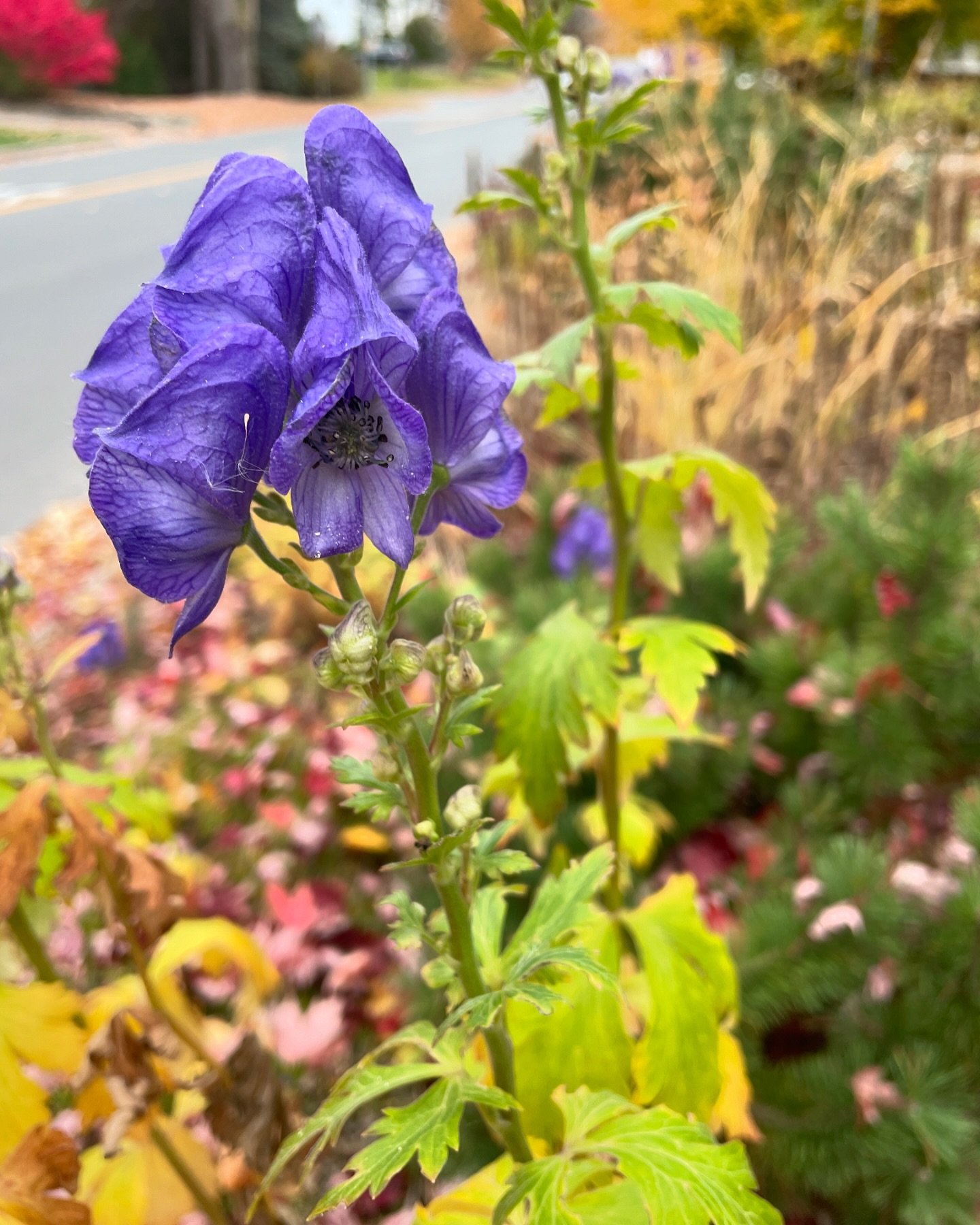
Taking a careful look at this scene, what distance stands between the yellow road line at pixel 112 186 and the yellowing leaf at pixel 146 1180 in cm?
1252

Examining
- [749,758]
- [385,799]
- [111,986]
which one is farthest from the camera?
[749,758]

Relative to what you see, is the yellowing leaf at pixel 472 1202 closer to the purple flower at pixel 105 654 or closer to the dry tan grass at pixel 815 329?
the dry tan grass at pixel 815 329

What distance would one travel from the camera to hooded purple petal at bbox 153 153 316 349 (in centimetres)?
69

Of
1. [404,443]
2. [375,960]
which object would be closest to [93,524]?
[375,960]

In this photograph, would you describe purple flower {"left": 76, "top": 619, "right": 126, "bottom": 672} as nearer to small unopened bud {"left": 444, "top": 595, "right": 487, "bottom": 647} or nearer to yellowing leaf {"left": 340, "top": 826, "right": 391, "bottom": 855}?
yellowing leaf {"left": 340, "top": 826, "right": 391, "bottom": 855}

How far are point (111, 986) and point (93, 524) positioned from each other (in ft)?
13.6

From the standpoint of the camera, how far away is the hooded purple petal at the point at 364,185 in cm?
75

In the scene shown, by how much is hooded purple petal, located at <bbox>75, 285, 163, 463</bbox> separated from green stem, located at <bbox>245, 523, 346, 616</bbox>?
15 cm

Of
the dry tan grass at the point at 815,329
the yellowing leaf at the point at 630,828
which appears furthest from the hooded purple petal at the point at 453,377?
the dry tan grass at the point at 815,329

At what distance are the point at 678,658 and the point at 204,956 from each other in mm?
1082

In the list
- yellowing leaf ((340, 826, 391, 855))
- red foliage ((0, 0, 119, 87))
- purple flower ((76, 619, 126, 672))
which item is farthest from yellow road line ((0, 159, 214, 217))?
yellowing leaf ((340, 826, 391, 855))

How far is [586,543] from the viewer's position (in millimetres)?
2770

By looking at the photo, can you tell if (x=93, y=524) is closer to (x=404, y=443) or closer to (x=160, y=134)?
(x=404, y=443)

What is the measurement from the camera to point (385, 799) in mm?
788
